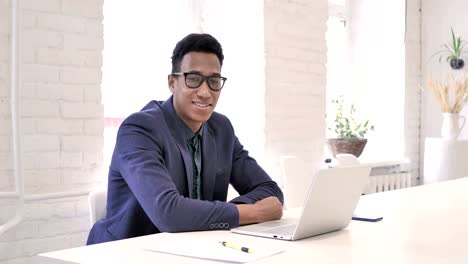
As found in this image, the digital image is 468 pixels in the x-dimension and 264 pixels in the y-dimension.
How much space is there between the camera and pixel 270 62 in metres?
3.62

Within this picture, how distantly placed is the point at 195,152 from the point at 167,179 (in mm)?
346

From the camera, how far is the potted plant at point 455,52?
512 centimetres

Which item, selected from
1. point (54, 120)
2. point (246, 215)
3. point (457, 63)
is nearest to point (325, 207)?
point (246, 215)

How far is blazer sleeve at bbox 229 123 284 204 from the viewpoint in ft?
7.09

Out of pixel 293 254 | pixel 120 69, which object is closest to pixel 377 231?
pixel 293 254

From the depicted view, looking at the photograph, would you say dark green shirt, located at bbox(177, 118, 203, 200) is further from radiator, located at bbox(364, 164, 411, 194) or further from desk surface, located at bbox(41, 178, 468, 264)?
radiator, located at bbox(364, 164, 411, 194)

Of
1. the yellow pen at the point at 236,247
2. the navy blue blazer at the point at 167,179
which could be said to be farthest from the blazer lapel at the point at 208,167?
the yellow pen at the point at 236,247

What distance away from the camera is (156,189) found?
1.72m

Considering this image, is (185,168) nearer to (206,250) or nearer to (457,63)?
(206,250)

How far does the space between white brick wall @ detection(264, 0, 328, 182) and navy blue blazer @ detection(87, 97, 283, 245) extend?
136cm

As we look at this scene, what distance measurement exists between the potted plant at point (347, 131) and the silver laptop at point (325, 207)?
9.25 feet

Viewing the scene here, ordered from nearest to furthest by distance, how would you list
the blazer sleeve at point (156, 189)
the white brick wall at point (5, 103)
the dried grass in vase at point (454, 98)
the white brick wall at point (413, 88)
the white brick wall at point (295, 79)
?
the blazer sleeve at point (156, 189)
the white brick wall at point (5, 103)
the white brick wall at point (295, 79)
the dried grass in vase at point (454, 98)
the white brick wall at point (413, 88)

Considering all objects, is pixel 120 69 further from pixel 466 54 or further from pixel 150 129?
pixel 466 54

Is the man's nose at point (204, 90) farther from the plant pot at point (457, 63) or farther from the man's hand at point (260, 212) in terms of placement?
the plant pot at point (457, 63)
